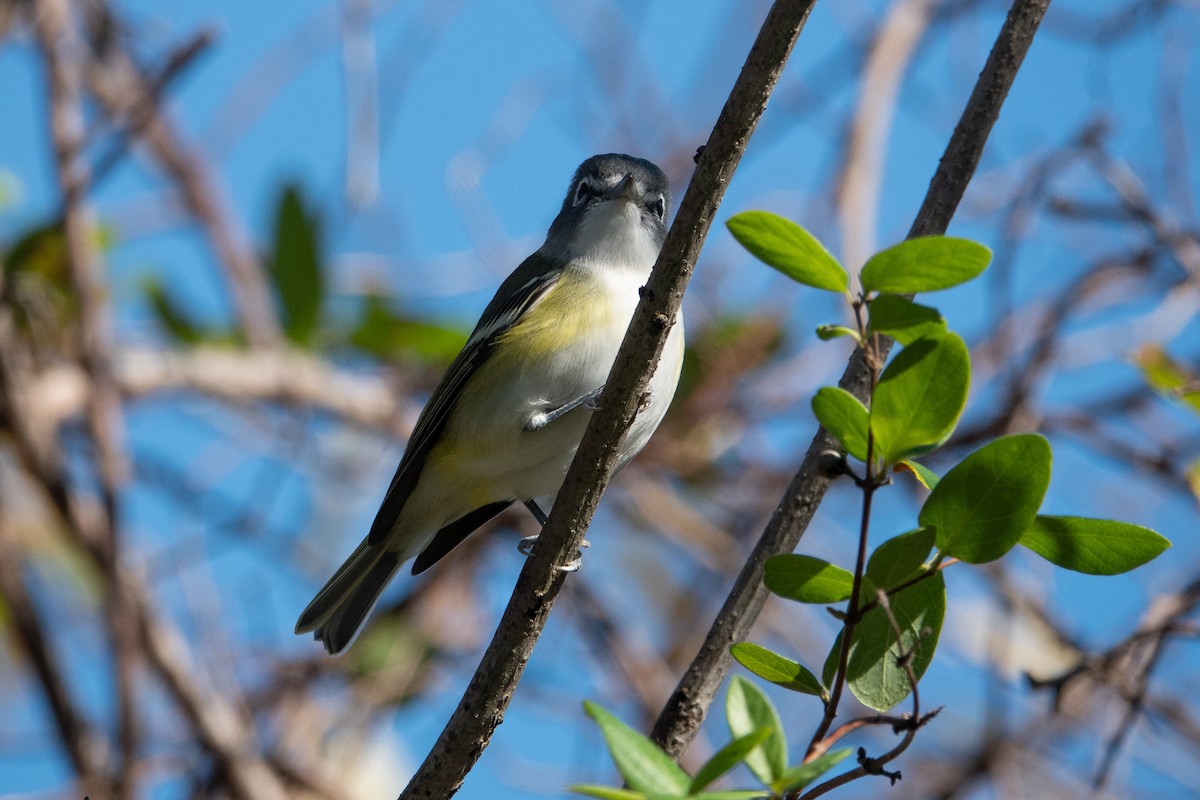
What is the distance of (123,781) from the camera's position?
3328mm

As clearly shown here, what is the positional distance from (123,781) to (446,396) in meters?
1.40

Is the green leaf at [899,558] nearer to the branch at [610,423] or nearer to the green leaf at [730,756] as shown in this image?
the green leaf at [730,756]

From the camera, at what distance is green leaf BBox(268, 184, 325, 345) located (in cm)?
457

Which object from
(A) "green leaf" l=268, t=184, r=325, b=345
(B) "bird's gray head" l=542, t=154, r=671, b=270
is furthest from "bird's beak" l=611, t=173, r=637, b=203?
(A) "green leaf" l=268, t=184, r=325, b=345

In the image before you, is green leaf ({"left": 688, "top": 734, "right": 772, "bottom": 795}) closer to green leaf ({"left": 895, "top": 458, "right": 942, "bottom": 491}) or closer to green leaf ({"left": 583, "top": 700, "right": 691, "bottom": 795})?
green leaf ({"left": 583, "top": 700, "right": 691, "bottom": 795})

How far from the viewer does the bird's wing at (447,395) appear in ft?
10.7

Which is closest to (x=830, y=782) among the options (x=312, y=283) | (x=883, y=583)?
(x=883, y=583)

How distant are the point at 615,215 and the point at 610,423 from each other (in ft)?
5.82

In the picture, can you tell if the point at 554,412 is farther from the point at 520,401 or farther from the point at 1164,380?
the point at 1164,380

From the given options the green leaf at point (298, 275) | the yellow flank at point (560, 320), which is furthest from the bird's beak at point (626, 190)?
the green leaf at point (298, 275)

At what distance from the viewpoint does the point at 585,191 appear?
3.74 metres

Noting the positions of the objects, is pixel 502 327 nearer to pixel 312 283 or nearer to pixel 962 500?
pixel 312 283

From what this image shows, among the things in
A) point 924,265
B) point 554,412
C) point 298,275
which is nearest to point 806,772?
point 924,265

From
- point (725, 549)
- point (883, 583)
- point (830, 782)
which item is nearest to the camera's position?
point (830, 782)
